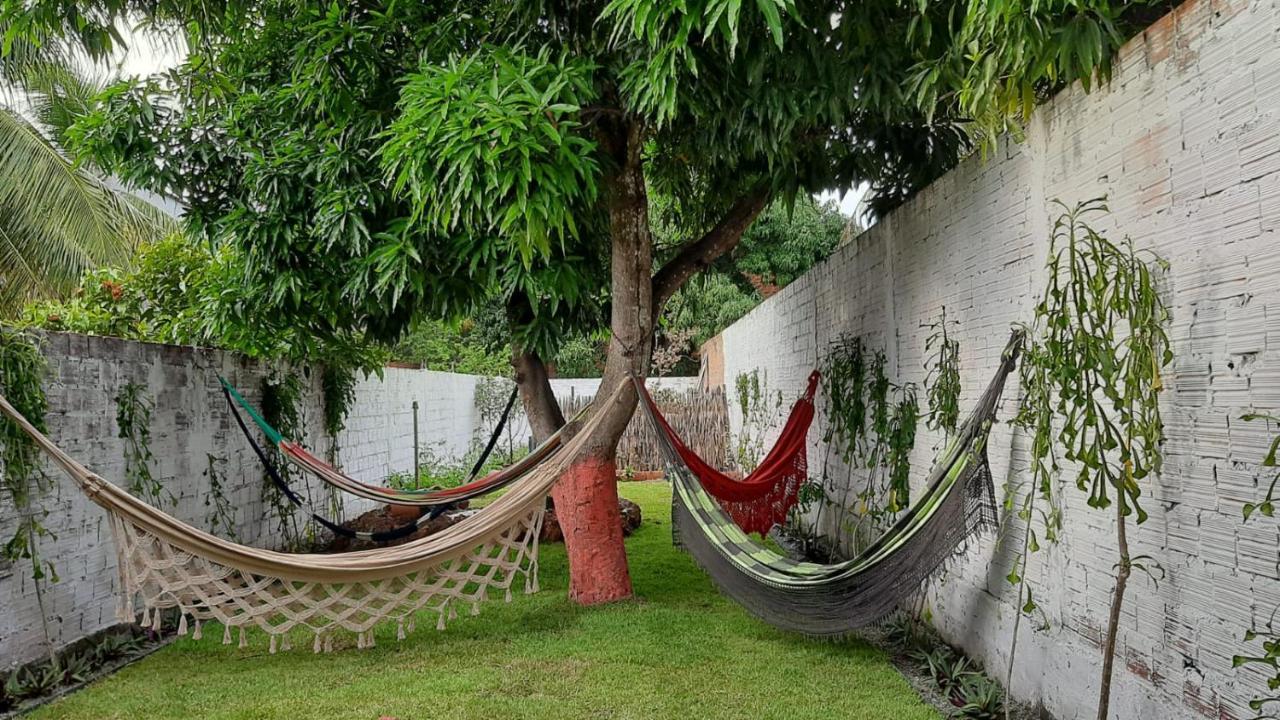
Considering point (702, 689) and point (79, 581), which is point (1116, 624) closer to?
point (702, 689)

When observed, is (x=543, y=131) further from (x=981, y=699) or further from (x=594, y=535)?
(x=981, y=699)

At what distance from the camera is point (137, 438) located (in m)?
3.83

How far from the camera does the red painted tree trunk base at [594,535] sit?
409 cm

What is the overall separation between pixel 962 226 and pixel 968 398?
22.3 inches

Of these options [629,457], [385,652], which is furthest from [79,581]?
[629,457]

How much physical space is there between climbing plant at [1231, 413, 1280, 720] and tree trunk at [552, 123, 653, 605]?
103 inches

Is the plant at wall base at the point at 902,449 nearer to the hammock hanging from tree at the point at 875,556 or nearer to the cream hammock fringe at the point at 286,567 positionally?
the hammock hanging from tree at the point at 875,556

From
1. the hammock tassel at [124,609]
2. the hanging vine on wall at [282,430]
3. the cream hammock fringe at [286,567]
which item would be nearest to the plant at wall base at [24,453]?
the cream hammock fringe at [286,567]

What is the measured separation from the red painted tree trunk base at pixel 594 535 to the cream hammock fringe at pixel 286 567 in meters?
0.40

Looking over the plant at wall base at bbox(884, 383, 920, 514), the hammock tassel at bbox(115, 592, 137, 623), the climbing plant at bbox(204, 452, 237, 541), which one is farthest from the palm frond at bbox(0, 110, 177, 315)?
the plant at wall base at bbox(884, 383, 920, 514)

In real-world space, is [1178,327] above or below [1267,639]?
above

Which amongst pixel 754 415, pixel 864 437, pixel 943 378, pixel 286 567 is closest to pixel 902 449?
pixel 943 378

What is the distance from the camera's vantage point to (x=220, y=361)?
4684 millimetres

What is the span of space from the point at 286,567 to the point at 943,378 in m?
→ 2.24
